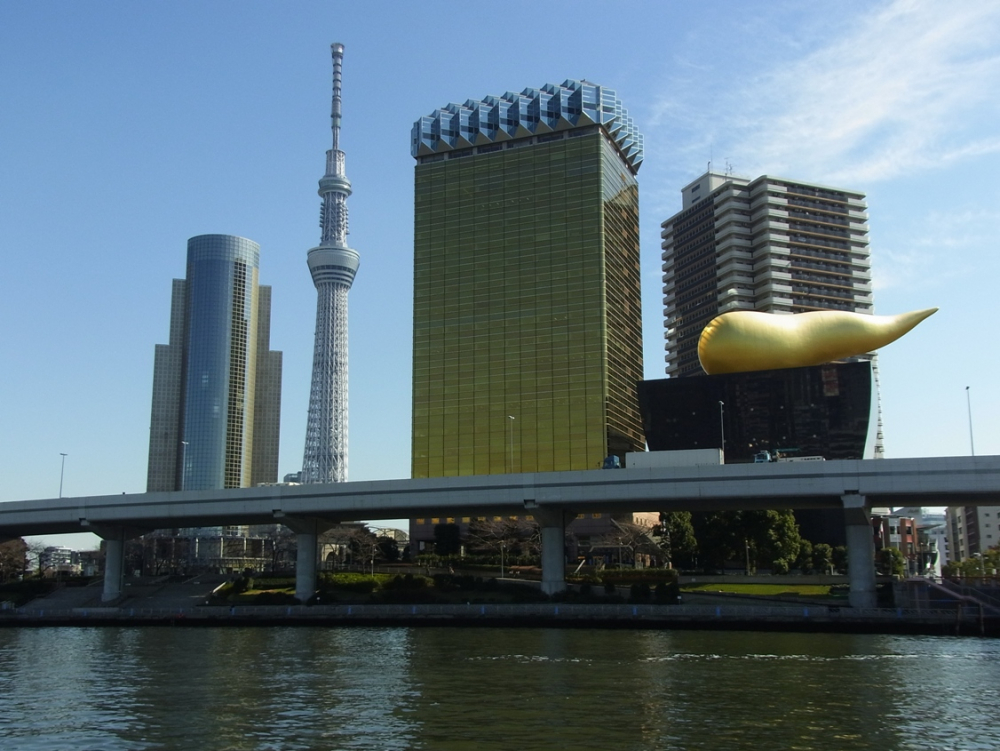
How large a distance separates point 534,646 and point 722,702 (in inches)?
836

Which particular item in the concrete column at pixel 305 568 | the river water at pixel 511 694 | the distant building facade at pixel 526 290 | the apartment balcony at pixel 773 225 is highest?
the apartment balcony at pixel 773 225

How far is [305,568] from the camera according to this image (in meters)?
90.9

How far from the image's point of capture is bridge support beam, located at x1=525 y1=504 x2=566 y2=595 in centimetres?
8369

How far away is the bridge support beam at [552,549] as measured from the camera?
8369cm

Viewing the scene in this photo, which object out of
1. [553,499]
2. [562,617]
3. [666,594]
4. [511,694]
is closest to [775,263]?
[553,499]

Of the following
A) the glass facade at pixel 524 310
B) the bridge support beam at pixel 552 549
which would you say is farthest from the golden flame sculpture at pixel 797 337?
the glass facade at pixel 524 310

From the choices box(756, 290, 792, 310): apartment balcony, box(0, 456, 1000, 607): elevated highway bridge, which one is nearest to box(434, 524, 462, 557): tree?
box(0, 456, 1000, 607): elevated highway bridge

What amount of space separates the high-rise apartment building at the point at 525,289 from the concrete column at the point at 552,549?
219 ft

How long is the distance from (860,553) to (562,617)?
2138 cm

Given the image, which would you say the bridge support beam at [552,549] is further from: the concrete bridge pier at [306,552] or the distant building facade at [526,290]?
the distant building facade at [526,290]

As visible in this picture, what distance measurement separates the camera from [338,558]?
15325 cm

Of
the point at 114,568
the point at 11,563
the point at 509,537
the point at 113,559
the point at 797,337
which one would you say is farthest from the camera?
the point at 11,563

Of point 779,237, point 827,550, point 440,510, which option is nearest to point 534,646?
point 440,510

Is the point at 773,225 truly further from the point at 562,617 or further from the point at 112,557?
the point at 562,617
